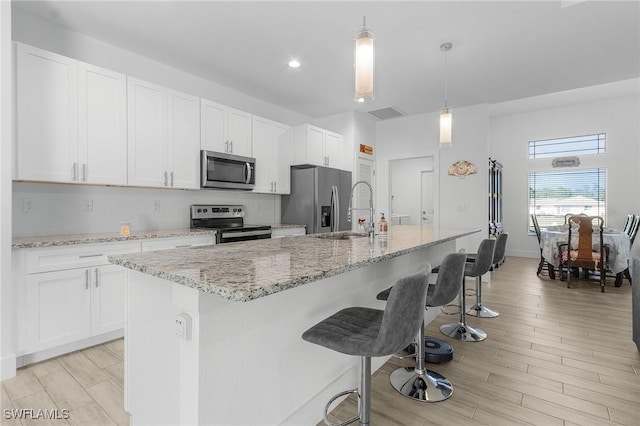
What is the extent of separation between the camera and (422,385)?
204 cm

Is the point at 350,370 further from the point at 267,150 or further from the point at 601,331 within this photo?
the point at 267,150

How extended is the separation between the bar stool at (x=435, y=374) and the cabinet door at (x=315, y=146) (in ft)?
10.4

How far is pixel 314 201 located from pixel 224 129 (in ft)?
5.03

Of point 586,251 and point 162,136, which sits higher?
point 162,136

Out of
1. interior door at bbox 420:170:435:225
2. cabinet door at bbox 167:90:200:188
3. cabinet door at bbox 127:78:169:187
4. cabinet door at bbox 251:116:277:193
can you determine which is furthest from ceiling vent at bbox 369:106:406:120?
cabinet door at bbox 127:78:169:187

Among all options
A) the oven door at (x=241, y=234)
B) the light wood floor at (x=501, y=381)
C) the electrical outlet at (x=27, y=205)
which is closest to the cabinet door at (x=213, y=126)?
the oven door at (x=241, y=234)

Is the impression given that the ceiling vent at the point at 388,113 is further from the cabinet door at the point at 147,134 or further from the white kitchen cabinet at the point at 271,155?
the cabinet door at the point at 147,134

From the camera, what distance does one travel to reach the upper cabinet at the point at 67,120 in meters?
2.47

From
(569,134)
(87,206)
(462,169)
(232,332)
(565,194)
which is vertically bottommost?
(232,332)

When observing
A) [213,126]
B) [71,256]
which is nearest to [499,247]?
[213,126]

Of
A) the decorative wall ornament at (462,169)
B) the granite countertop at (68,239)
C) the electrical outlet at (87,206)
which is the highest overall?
the decorative wall ornament at (462,169)

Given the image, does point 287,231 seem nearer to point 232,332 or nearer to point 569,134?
point 232,332

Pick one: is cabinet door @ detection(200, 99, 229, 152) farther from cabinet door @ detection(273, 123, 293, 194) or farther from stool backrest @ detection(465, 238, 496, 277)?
stool backrest @ detection(465, 238, 496, 277)

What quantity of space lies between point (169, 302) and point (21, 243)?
1.74m
